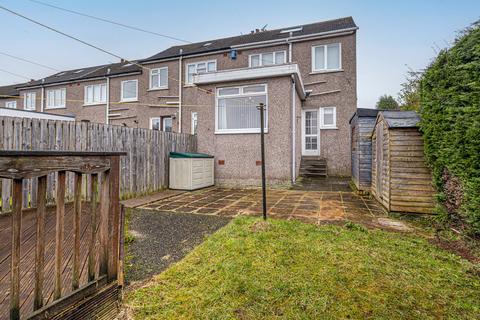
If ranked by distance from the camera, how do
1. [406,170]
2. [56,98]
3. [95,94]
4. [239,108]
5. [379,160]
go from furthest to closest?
[56,98] < [95,94] < [239,108] < [379,160] < [406,170]

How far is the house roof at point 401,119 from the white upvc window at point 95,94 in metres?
17.1

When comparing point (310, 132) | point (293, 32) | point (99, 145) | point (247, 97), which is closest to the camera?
point (99, 145)

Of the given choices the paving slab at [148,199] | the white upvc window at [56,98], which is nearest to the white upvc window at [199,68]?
the paving slab at [148,199]

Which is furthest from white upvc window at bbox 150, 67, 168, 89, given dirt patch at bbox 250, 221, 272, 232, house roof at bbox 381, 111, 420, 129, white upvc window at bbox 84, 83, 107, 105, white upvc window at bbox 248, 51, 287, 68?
dirt patch at bbox 250, 221, 272, 232

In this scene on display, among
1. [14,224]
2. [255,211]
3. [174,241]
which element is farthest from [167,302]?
[255,211]

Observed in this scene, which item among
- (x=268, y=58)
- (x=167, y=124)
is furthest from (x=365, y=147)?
(x=167, y=124)

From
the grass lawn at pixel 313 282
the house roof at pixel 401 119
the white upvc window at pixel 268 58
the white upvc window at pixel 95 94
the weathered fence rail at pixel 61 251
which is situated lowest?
the grass lawn at pixel 313 282

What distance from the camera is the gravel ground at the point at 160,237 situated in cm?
260

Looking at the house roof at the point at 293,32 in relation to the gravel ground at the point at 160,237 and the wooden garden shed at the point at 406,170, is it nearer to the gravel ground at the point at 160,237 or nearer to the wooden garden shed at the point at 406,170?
the wooden garden shed at the point at 406,170

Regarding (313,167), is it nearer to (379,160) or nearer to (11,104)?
(379,160)

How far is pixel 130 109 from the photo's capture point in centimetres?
1559

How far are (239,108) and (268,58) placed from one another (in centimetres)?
570

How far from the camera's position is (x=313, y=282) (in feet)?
7.28

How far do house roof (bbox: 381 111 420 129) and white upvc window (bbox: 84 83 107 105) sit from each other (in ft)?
56.2
